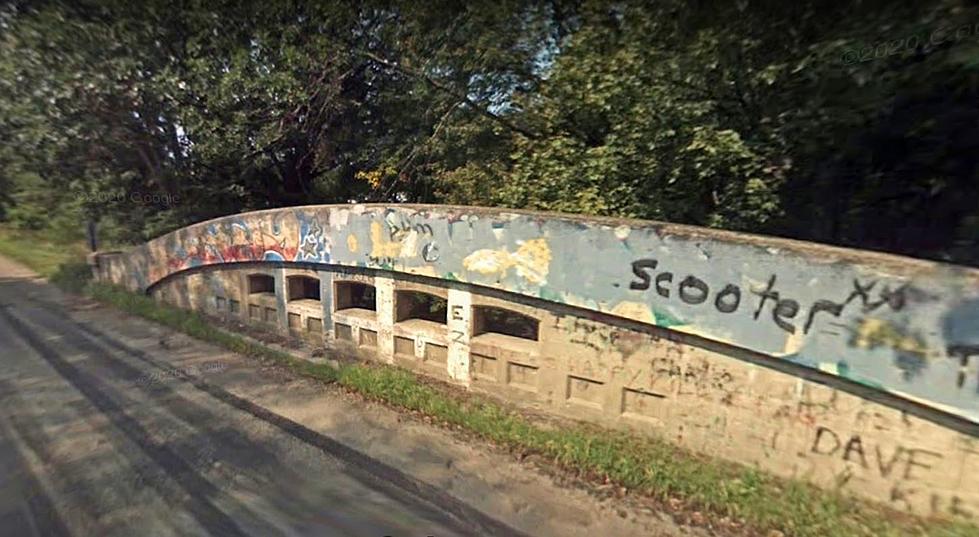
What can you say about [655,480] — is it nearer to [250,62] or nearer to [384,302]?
[384,302]

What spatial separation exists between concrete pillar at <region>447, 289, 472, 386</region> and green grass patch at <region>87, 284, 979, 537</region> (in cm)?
26

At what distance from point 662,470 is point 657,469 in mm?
37

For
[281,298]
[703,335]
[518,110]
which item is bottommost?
[281,298]

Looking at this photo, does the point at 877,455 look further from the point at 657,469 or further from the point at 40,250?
the point at 40,250

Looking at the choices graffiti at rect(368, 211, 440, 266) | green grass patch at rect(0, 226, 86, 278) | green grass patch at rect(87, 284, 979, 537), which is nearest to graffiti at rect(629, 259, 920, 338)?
green grass patch at rect(87, 284, 979, 537)

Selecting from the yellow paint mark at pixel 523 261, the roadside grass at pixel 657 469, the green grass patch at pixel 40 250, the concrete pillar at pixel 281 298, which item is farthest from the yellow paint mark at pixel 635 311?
the green grass patch at pixel 40 250

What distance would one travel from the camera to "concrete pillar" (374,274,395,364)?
6.01 metres

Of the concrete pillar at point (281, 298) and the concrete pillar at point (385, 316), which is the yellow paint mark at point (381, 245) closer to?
the concrete pillar at point (385, 316)

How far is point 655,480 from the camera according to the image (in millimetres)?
3678

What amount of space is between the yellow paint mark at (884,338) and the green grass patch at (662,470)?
1102 millimetres

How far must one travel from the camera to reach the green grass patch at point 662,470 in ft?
10.4

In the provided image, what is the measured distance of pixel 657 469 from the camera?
375cm

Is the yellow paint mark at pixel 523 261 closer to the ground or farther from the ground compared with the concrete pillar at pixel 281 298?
farther from the ground

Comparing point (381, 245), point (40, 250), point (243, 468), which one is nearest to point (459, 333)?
point (381, 245)
